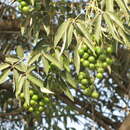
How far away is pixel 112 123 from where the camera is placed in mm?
3885

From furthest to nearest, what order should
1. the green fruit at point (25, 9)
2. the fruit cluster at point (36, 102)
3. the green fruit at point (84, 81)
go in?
the green fruit at point (25, 9) < the fruit cluster at point (36, 102) < the green fruit at point (84, 81)

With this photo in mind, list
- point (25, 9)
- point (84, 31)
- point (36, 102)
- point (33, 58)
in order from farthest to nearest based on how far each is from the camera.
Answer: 1. point (25, 9)
2. point (36, 102)
3. point (33, 58)
4. point (84, 31)

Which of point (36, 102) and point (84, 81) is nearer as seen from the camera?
point (84, 81)

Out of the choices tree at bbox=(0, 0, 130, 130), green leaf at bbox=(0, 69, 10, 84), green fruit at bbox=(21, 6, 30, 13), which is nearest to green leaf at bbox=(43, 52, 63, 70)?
tree at bbox=(0, 0, 130, 130)

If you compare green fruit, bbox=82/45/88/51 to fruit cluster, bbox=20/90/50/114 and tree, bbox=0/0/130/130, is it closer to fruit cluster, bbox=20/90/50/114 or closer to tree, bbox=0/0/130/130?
tree, bbox=0/0/130/130

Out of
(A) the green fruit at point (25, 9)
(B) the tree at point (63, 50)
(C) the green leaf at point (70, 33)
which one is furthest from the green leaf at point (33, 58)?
(A) the green fruit at point (25, 9)

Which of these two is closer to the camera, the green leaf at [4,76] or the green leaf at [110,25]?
the green leaf at [110,25]

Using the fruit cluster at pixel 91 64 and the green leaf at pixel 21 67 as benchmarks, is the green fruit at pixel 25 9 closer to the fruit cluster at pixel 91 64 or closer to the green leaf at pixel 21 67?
the green leaf at pixel 21 67

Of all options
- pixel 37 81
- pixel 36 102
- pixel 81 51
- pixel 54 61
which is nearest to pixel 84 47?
pixel 81 51

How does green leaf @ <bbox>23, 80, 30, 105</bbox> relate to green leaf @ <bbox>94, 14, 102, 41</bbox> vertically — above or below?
below

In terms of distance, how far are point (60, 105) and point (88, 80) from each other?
4.88ft

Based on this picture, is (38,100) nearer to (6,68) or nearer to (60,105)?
(6,68)

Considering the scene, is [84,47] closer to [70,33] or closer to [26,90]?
[70,33]

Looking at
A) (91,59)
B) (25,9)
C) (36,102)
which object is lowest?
(36,102)
